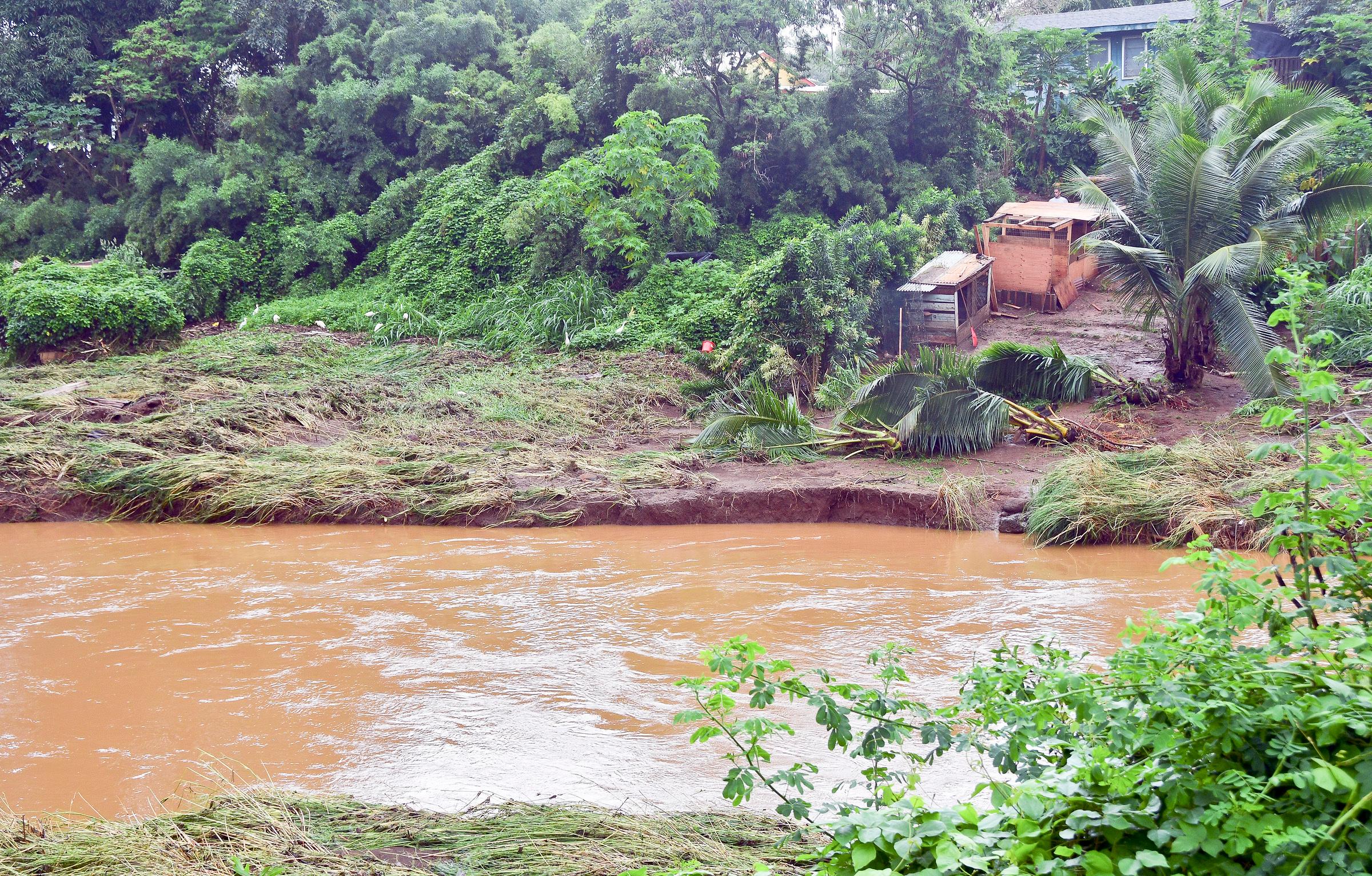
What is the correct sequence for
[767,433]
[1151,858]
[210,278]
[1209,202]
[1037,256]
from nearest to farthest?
[1151,858], [1209,202], [767,433], [1037,256], [210,278]

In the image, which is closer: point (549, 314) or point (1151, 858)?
point (1151, 858)

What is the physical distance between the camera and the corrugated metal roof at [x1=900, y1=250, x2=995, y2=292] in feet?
46.9

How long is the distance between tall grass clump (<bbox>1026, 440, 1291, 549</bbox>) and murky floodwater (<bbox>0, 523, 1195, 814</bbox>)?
0.23 metres

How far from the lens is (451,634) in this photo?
275 inches

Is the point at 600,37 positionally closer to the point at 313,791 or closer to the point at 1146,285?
the point at 1146,285

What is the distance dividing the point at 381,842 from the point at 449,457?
7171 mm

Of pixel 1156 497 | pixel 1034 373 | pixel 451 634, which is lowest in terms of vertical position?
pixel 451 634

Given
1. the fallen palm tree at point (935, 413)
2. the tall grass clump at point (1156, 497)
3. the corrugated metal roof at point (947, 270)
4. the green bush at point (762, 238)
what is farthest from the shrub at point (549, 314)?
the tall grass clump at point (1156, 497)

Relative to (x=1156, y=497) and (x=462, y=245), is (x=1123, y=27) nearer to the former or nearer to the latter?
(x=462, y=245)

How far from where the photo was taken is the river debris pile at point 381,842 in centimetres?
356

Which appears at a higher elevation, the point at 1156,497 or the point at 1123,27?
the point at 1123,27

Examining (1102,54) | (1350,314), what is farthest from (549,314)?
(1102,54)

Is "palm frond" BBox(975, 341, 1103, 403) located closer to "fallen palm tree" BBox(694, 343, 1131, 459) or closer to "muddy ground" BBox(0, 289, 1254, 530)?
"fallen palm tree" BBox(694, 343, 1131, 459)

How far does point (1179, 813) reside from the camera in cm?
224
